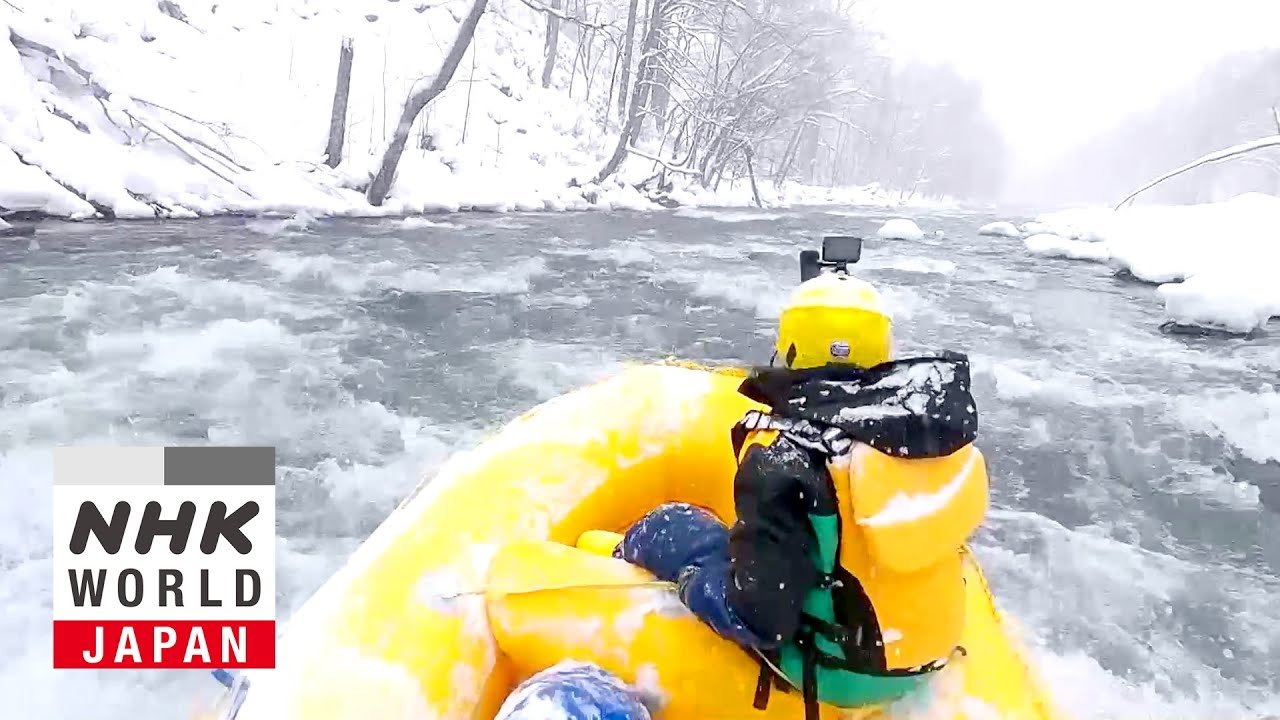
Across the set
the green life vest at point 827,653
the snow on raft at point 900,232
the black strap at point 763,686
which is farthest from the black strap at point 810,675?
the snow on raft at point 900,232

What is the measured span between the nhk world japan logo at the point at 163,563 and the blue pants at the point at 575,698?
2.92 feet

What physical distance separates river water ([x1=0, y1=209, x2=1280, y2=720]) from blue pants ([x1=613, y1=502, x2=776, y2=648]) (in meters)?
1.50

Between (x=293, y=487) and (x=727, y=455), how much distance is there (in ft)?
7.25

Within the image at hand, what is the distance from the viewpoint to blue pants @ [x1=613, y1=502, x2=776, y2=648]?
5.22 ft

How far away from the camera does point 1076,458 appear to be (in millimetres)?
4871

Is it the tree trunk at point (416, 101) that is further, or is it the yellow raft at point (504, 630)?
the tree trunk at point (416, 101)

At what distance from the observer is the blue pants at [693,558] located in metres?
1.59

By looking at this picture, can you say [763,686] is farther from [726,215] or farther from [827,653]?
[726,215]

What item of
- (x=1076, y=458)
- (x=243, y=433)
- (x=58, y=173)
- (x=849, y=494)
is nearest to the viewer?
(x=849, y=494)

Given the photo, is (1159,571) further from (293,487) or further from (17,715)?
(17,715)

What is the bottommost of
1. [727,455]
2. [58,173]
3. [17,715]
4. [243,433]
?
[17,715]

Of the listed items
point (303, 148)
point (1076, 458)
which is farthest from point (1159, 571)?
point (303, 148)

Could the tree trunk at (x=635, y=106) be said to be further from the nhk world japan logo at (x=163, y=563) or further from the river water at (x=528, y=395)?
the nhk world japan logo at (x=163, y=563)

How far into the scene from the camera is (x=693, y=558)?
72.4 inches
